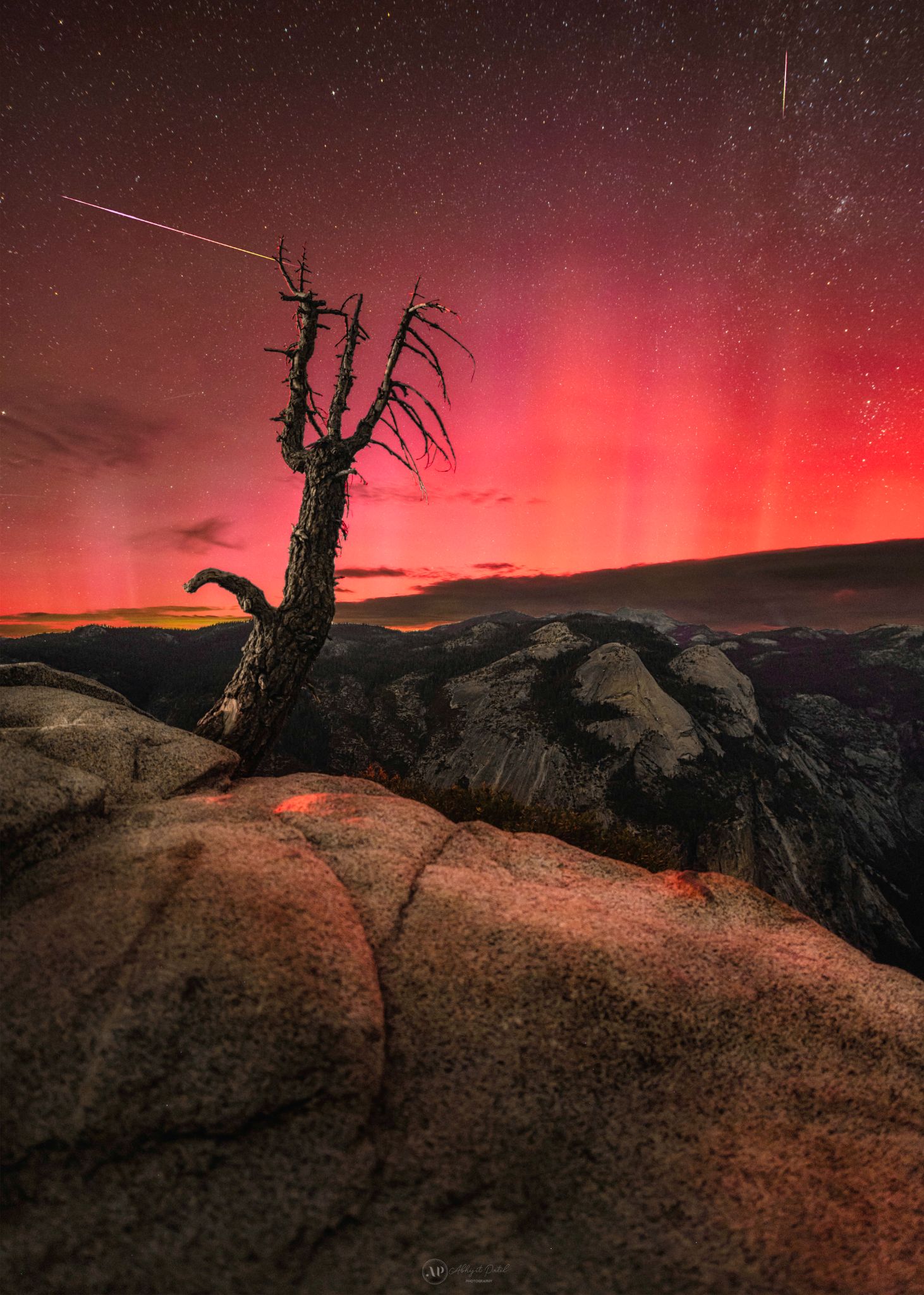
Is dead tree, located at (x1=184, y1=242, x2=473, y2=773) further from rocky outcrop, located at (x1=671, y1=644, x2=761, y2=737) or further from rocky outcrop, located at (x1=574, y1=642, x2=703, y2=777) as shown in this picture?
rocky outcrop, located at (x1=671, y1=644, x2=761, y2=737)

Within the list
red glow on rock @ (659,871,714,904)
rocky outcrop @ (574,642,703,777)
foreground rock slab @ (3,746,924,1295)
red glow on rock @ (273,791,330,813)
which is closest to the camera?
foreground rock slab @ (3,746,924,1295)

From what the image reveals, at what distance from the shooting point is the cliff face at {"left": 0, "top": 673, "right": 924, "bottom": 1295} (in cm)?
255

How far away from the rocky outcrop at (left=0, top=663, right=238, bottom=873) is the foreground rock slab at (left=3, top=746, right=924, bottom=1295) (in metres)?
0.37

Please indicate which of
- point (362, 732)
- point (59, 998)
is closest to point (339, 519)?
point (59, 998)

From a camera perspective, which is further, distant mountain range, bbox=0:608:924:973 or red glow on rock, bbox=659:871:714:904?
distant mountain range, bbox=0:608:924:973

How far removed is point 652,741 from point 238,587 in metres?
43.5

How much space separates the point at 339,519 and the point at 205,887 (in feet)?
28.1

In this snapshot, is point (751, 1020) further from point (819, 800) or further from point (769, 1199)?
point (819, 800)

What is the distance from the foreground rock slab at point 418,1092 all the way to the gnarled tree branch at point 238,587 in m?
6.17

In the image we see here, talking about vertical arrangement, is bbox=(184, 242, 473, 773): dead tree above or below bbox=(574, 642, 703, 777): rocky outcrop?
above

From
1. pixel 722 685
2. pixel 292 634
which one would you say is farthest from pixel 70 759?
pixel 722 685

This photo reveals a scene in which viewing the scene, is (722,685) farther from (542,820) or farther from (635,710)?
(542,820)

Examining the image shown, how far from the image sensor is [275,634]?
405 inches

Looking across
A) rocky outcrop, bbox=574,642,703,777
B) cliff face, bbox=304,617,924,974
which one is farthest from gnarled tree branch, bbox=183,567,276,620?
rocky outcrop, bbox=574,642,703,777
